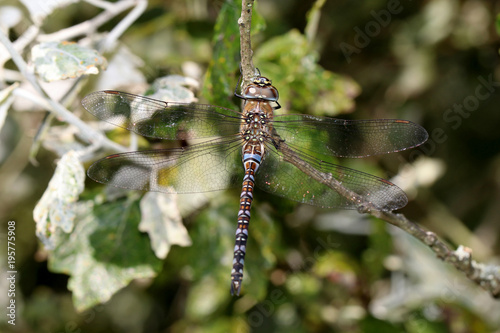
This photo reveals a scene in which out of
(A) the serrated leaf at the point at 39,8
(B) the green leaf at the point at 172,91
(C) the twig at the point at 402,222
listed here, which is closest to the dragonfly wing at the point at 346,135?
(C) the twig at the point at 402,222

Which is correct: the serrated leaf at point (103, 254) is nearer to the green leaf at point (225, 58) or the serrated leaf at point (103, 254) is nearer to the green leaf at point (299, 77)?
the green leaf at point (225, 58)

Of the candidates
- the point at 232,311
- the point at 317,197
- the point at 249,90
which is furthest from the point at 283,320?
the point at 249,90

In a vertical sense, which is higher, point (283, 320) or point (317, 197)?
point (317, 197)

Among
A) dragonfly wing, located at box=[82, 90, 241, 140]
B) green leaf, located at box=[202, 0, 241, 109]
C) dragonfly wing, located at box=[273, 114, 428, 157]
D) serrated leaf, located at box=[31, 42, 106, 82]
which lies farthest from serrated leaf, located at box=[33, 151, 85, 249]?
dragonfly wing, located at box=[273, 114, 428, 157]

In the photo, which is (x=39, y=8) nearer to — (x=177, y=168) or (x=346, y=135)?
(x=177, y=168)

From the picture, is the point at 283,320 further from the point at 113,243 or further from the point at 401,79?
the point at 401,79

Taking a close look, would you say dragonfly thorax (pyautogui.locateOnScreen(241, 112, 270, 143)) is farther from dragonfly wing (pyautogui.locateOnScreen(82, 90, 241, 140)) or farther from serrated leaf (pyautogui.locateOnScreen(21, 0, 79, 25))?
serrated leaf (pyautogui.locateOnScreen(21, 0, 79, 25))
